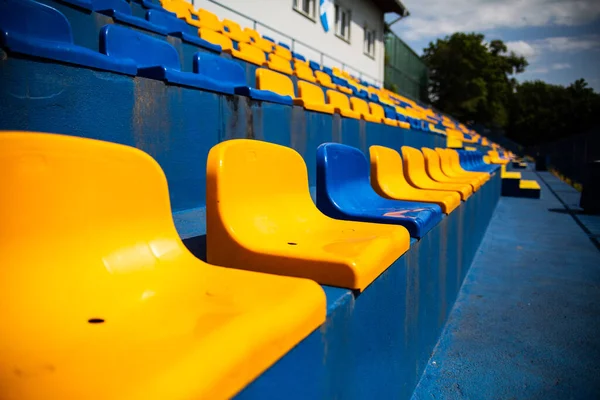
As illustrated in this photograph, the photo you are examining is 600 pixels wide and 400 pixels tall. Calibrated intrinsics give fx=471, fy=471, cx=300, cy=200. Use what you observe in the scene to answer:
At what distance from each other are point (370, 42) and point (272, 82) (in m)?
13.6

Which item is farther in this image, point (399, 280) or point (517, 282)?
point (517, 282)

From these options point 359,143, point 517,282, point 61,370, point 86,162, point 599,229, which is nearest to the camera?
point 61,370

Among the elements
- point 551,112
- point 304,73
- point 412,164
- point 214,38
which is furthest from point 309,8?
point 551,112

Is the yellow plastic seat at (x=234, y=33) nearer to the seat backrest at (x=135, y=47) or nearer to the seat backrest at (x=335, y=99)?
the seat backrest at (x=335, y=99)

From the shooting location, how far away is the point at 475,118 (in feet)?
106

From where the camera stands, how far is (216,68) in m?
2.88

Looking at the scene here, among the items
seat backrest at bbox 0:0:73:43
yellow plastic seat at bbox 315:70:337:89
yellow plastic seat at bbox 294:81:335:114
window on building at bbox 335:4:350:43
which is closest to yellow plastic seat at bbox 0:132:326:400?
seat backrest at bbox 0:0:73:43

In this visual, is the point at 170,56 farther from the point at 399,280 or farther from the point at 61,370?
Answer: the point at 61,370

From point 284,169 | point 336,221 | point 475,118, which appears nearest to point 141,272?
point 284,169

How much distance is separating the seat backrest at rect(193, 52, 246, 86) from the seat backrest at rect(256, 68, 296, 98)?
4.9 inches

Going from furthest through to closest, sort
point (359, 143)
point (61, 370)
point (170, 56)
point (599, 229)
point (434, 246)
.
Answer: point (599, 229) → point (359, 143) → point (170, 56) → point (434, 246) → point (61, 370)

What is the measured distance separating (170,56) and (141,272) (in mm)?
1935

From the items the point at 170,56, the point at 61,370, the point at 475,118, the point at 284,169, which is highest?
the point at 475,118

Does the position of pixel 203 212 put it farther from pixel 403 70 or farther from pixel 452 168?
pixel 403 70
